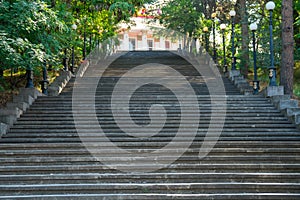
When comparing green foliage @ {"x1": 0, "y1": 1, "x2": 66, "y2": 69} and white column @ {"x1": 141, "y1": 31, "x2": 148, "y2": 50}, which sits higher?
white column @ {"x1": 141, "y1": 31, "x2": 148, "y2": 50}

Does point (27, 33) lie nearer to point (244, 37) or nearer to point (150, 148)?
point (150, 148)

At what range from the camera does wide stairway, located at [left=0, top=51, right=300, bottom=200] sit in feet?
27.8

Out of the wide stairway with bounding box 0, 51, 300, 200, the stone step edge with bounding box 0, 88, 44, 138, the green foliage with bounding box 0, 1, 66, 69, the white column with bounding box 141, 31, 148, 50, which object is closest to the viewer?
the wide stairway with bounding box 0, 51, 300, 200

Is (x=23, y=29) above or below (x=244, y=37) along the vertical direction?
below

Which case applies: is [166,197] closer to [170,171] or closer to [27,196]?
[170,171]

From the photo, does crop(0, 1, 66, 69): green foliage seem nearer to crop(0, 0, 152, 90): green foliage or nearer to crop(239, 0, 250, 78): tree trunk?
crop(0, 0, 152, 90): green foliage

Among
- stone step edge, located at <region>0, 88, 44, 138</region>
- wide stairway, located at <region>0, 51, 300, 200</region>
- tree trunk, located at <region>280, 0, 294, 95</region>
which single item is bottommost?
wide stairway, located at <region>0, 51, 300, 200</region>

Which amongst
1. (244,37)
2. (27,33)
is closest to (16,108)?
(27,33)

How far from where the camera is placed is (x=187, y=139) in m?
10.8

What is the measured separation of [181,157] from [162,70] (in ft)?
39.3

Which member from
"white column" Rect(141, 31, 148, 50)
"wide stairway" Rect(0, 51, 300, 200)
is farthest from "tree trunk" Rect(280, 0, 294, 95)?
"white column" Rect(141, 31, 148, 50)

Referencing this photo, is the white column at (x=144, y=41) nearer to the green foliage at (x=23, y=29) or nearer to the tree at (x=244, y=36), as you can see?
the tree at (x=244, y=36)

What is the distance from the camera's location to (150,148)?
10336 mm

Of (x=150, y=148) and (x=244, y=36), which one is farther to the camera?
(x=244, y=36)
